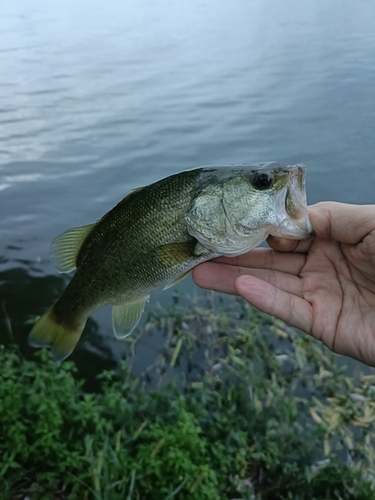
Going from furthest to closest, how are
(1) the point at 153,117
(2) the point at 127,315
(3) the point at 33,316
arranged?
(1) the point at 153,117
(3) the point at 33,316
(2) the point at 127,315

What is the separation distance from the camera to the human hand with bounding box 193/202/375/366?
2527mm

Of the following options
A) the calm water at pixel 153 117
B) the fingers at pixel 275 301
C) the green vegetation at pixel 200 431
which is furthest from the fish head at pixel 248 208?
the calm water at pixel 153 117

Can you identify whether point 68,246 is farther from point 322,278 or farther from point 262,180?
point 322,278

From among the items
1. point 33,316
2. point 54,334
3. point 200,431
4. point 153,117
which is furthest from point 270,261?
point 153,117

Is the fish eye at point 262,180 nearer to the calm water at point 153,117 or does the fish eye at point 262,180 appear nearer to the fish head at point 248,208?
the fish head at point 248,208

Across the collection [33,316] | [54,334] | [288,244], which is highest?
[288,244]

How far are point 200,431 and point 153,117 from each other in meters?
8.48

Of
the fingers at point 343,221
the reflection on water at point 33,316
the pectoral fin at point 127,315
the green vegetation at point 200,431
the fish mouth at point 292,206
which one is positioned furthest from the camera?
the reflection on water at point 33,316

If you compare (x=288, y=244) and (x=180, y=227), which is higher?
(x=180, y=227)

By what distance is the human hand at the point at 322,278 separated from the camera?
2.53m

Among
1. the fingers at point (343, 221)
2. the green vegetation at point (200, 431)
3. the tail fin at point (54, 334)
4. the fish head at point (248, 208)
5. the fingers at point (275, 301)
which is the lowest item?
the green vegetation at point (200, 431)

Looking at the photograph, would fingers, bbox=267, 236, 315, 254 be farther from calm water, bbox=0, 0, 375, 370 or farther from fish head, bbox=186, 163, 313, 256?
calm water, bbox=0, 0, 375, 370

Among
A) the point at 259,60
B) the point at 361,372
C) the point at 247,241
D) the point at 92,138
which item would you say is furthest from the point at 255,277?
the point at 259,60

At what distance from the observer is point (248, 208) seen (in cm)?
242
